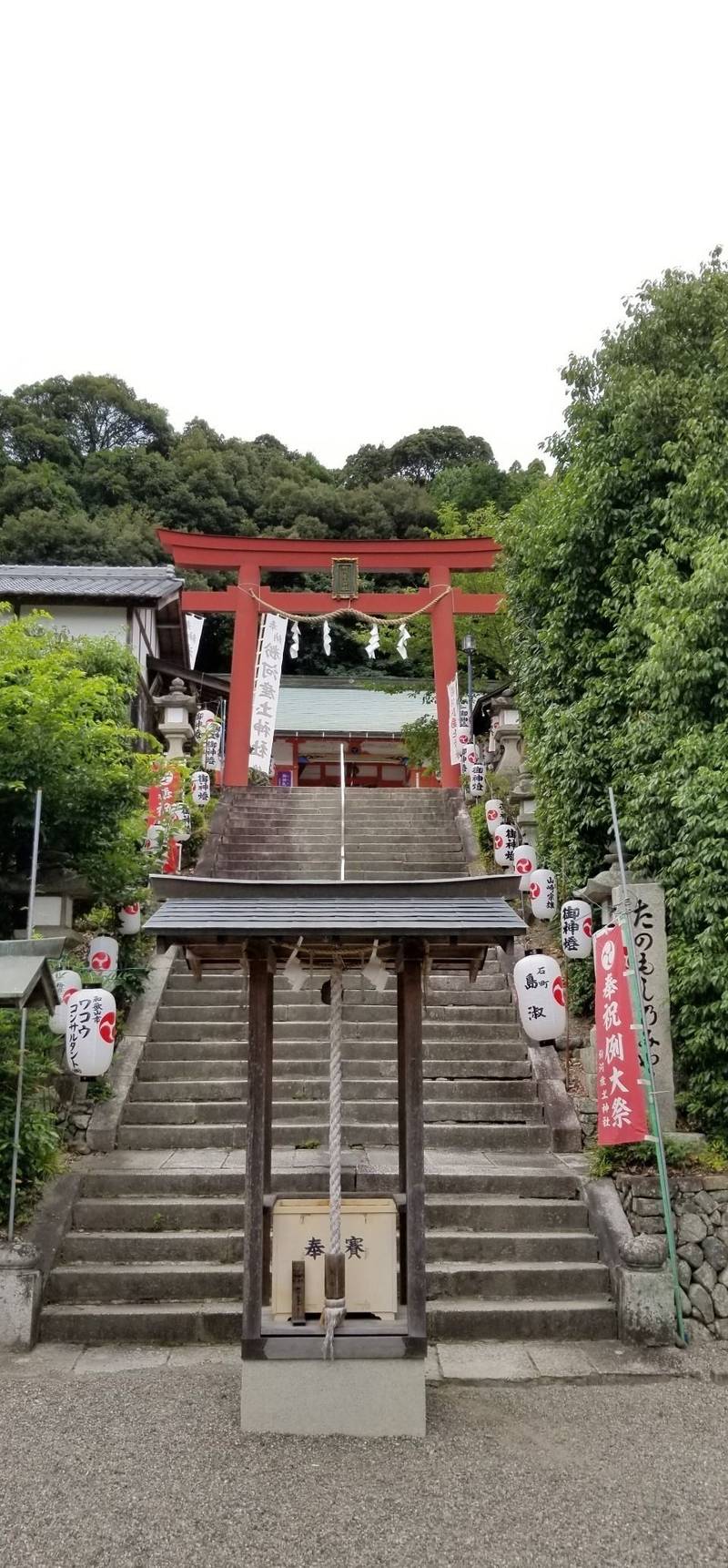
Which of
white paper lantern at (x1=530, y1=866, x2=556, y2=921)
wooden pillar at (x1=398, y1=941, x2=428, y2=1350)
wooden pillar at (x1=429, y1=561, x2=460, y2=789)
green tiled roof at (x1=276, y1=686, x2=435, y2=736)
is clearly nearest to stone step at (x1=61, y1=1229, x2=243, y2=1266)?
wooden pillar at (x1=398, y1=941, x2=428, y2=1350)

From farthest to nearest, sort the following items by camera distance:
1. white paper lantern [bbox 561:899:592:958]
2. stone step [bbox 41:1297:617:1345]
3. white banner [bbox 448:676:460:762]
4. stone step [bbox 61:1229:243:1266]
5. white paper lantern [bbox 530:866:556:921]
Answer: white banner [bbox 448:676:460:762] < white paper lantern [bbox 530:866:556:921] < white paper lantern [bbox 561:899:592:958] < stone step [bbox 61:1229:243:1266] < stone step [bbox 41:1297:617:1345]

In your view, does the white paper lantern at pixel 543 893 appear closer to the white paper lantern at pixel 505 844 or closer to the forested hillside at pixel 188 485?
the white paper lantern at pixel 505 844

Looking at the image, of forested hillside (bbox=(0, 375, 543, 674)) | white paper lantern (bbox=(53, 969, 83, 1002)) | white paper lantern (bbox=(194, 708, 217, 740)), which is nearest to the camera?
white paper lantern (bbox=(53, 969, 83, 1002))

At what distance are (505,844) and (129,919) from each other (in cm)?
510

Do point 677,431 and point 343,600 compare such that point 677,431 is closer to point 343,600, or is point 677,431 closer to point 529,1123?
point 529,1123

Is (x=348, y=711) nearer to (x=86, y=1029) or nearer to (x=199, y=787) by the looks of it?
(x=199, y=787)

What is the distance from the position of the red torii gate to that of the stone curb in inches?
276

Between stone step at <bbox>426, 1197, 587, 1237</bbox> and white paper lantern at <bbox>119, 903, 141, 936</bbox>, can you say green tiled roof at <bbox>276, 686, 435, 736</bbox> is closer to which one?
white paper lantern at <bbox>119, 903, 141, 936</bbox>

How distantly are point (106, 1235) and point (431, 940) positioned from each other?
355cm

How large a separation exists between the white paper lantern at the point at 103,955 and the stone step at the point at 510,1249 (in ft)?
13.7

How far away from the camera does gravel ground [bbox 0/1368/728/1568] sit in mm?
3871

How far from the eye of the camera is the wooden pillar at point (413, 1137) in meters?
4.87

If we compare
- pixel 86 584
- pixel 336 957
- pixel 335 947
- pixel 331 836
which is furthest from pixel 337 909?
pixel 86 584

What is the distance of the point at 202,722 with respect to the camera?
71.4 feet
